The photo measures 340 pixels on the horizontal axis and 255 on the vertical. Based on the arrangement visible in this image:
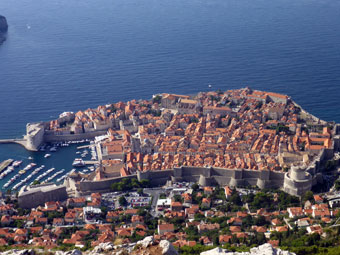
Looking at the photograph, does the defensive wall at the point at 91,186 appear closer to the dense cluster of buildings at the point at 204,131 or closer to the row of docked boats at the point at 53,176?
the dense cluster of buildings at the point at 204,131

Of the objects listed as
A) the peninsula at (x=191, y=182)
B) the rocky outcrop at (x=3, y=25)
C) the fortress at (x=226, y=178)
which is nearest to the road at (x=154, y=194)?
the peninsula at (x=191, y=182)

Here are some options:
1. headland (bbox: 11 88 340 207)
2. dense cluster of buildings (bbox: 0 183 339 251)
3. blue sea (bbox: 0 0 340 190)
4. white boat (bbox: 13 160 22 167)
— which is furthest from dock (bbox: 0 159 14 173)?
dense cluster of buildings (bbox: 0 183 339 251)

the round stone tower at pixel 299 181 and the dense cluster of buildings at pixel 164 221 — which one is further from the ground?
the round stone tower at pixel 299 181

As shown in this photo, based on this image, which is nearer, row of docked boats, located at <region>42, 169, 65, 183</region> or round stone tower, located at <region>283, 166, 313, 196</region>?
round stone tower, located at <region>283, 166, 313, 196</region>

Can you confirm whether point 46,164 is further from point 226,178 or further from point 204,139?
point 226,178

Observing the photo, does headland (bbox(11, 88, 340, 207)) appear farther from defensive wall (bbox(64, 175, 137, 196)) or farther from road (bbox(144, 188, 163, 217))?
road (bbox(144, 188, 163, 217))

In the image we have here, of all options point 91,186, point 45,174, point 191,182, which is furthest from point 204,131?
point 45,174
